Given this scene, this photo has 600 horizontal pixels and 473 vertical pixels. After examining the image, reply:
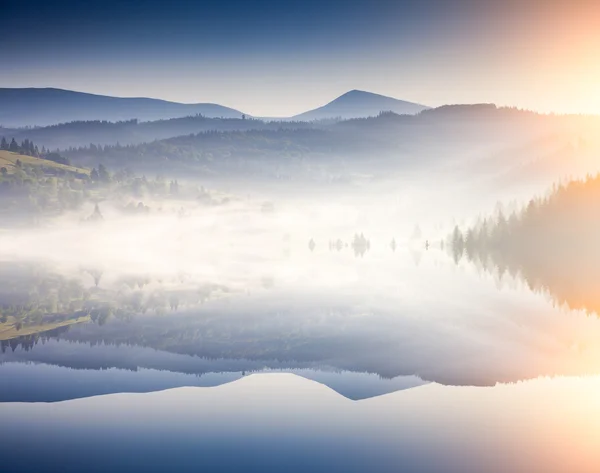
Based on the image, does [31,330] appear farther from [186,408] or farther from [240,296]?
[240,296]

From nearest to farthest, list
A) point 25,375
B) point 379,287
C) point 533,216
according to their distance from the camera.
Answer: point 25,375 → point 379,287 → point 533,216

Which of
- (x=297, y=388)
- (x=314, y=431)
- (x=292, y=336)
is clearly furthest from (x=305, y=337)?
(x=314, y=431)

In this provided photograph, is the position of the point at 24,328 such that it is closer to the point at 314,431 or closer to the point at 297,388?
the point at 297,388

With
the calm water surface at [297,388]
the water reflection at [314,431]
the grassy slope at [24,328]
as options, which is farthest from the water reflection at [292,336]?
the water reflection at [314,431]

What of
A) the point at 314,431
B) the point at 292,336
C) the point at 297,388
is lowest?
the point at 292,336

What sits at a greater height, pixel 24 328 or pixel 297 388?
pixel 297 388

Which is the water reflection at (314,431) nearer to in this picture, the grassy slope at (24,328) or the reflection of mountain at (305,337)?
the reflection of mountain at (305,337)

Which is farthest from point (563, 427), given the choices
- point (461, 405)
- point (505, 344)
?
point (505, 344)

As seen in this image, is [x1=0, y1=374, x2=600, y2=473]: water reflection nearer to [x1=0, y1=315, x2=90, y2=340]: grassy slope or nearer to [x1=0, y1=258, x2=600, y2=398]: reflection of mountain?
[x1=0, y1=258, x2=600, y2=398]: reflection of mountain

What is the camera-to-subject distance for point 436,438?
22094 millimetres

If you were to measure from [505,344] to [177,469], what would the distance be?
23578mm

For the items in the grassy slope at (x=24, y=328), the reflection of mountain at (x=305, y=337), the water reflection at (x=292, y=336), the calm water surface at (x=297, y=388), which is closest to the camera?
the calm water surface at (x=297, y=388)

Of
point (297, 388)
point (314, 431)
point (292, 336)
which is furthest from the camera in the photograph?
point (292, 336)

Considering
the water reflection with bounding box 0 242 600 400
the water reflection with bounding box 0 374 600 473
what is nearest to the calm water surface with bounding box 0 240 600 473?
the water reflection with bounding box 0 374 600 473
